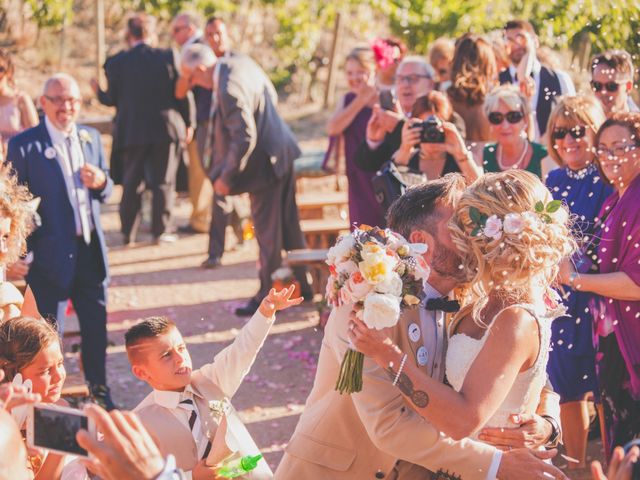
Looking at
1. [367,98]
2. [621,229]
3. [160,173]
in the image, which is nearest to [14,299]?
[621,229]

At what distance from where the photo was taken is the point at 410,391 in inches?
107

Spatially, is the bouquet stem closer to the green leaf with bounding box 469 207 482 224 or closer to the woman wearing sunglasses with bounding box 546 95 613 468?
the green leaf with bounding box 469 207 482 224

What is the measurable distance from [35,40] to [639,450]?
1644 centimetres

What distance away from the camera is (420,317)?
3.01m

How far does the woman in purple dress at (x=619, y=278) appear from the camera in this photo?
426 cm

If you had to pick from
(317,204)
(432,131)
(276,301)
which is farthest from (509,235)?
(317,204)

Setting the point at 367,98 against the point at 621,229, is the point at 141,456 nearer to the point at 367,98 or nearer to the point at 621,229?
the point at 621,229

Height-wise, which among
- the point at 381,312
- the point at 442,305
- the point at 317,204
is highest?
the point at 381,312

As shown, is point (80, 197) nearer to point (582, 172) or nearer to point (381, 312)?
point (582, 172)

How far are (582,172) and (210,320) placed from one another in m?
3.67

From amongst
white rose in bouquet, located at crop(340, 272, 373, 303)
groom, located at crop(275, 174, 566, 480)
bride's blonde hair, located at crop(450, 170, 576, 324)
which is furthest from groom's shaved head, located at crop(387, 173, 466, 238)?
white rose in bouquet, located at crop(340, 272, 373, 303)

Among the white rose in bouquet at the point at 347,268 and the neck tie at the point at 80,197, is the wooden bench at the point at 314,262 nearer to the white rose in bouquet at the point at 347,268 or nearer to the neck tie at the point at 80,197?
the neck tie at the point at 80,197

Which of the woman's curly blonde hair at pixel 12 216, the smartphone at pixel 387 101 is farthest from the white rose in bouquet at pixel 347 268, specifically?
the smartphone at pixel 387 101

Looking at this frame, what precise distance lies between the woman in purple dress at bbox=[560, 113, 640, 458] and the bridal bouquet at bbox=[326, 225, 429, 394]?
64.3 inches
